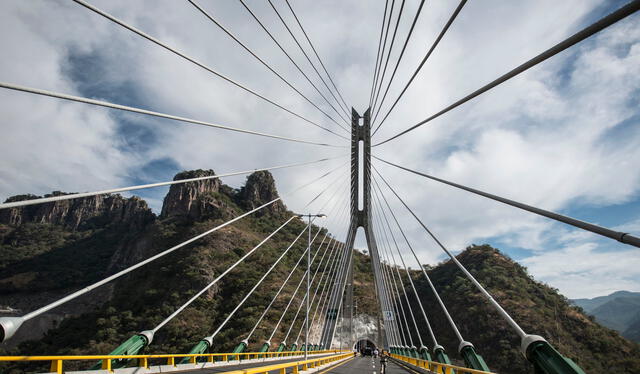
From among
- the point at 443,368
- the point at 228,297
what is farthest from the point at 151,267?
the point at 443,368

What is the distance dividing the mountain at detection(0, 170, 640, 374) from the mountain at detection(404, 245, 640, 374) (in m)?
0.18

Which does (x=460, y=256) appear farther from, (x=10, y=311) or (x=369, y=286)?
(x=10, y=311)

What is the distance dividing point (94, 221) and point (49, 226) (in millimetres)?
17377

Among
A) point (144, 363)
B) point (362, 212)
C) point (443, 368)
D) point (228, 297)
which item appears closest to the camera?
point (144, 363)

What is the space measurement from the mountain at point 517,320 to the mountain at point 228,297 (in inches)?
7.1

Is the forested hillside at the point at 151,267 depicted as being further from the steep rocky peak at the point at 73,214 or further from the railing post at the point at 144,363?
the railing post at the point at 144,363

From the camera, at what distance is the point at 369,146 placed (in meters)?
36.8

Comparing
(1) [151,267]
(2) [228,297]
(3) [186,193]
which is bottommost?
(2) [228,297]

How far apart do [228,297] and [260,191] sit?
50581 millimetres

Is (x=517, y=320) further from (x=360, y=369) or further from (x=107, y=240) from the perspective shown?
(x=107, y=240)

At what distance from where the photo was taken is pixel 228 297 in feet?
209

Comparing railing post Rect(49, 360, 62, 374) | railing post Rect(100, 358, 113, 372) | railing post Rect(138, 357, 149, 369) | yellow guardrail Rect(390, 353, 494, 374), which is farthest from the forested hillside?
railing post Rect(49, 360, 62, 374)

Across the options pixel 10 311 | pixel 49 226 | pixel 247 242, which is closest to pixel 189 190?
pixel 247 242

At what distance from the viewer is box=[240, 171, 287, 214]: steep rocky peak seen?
4242 inches
